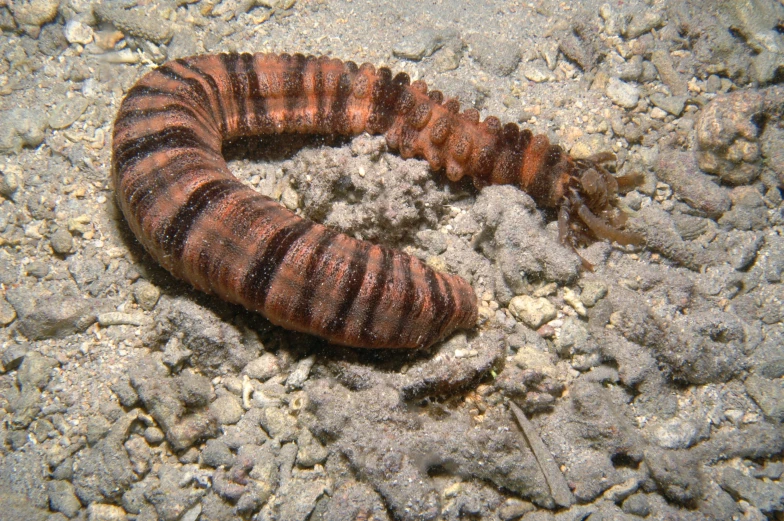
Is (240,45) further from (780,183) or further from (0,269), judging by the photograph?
(780,183)

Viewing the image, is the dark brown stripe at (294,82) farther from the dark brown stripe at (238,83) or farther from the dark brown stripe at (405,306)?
the dark brown stripe at (405,306)

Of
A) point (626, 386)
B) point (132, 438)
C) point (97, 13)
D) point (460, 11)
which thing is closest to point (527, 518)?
point (626, 386)

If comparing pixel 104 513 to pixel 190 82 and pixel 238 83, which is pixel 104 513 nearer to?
pixel 190 82

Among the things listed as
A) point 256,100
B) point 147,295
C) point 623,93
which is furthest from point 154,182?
point 623,93

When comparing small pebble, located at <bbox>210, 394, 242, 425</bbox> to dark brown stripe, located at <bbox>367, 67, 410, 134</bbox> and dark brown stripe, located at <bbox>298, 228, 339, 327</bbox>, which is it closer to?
dark brown stripe, located at <bbox>298, 228, 339, 327</bbox>

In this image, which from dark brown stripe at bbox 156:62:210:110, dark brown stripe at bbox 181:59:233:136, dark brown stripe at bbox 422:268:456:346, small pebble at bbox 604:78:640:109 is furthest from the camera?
small pebble at bbox 604:78:640:109

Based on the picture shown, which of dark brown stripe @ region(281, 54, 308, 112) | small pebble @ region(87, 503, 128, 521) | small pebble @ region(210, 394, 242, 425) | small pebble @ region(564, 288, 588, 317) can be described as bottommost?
small pebble @ region(87, 503, 128, 521)

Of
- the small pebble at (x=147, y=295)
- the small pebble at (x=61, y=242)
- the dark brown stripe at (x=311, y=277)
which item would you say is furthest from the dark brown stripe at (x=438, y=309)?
the small pebble at (x=61, y=242)

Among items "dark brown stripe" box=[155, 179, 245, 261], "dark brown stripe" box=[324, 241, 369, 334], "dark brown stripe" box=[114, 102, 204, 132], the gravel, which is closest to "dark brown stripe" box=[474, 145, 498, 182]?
the gravel
